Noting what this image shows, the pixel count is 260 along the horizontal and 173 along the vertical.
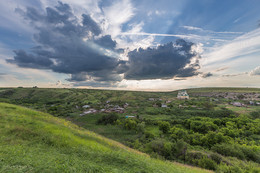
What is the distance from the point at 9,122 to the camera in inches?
539

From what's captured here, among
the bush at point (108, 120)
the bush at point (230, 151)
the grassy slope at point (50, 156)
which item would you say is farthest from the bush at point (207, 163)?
the bush at point (108, 120)

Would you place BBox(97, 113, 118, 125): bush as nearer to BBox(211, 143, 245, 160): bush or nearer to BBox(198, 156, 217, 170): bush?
BBox(198, 156, 217, 170): bush

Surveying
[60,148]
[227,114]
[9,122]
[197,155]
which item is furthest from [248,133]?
[9,122]

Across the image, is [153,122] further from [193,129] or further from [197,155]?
[197,155]

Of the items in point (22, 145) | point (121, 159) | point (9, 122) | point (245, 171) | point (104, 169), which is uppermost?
point (9, 122)

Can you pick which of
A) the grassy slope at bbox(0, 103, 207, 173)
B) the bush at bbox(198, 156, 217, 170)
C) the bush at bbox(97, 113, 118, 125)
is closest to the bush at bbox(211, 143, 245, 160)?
the bush at bbox(198, 156, 217, 170)

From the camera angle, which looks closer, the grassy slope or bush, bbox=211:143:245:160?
the grassy slope

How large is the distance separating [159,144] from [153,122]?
21.7 metres

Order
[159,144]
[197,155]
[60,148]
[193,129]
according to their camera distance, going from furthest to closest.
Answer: [193,129], [159,144], [197,155], [60,148]

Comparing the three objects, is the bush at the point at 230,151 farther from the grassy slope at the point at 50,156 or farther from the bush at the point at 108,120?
the bush at the point at 108,120

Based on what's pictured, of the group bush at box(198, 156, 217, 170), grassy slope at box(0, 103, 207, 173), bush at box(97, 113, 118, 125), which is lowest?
bush at box(97, 113, 118, 125)

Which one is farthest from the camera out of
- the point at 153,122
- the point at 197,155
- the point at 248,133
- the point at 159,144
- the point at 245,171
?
the point at 153,122

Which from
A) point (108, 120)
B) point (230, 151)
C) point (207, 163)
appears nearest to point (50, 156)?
point (207, 163)

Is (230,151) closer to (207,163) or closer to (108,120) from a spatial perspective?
(207,163)
